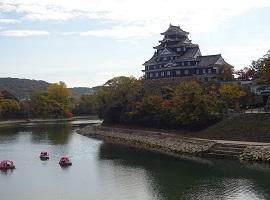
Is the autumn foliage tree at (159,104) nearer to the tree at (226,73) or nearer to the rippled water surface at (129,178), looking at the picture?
the tree at (226,73)

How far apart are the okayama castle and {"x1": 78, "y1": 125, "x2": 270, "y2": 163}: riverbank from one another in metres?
14.4

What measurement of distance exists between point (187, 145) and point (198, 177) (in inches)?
439

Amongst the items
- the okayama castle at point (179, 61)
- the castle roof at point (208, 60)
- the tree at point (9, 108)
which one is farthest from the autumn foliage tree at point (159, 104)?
the tree at point (9, 108)

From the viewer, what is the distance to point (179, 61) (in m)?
67.6

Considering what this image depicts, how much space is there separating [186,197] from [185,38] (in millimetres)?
47711

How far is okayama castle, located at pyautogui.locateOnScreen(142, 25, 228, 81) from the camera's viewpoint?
64875mm

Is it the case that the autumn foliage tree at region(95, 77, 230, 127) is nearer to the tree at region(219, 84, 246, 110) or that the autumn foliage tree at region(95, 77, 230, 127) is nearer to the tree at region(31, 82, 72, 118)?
the tree at region(219, 84, 246, 110)

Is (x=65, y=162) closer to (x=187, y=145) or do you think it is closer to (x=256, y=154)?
(x=187, y=145)

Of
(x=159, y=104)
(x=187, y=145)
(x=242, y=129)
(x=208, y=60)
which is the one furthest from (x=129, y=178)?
(x=208, y=60)

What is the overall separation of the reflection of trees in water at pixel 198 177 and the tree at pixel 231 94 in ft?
41.8

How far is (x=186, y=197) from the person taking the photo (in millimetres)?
26094

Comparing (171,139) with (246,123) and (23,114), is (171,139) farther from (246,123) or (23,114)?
(23,114)

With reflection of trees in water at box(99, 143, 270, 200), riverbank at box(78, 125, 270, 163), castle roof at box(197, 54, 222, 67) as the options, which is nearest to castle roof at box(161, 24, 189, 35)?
castle roof at box(197, 54, 222, 67)

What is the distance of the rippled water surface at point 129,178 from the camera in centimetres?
2702
